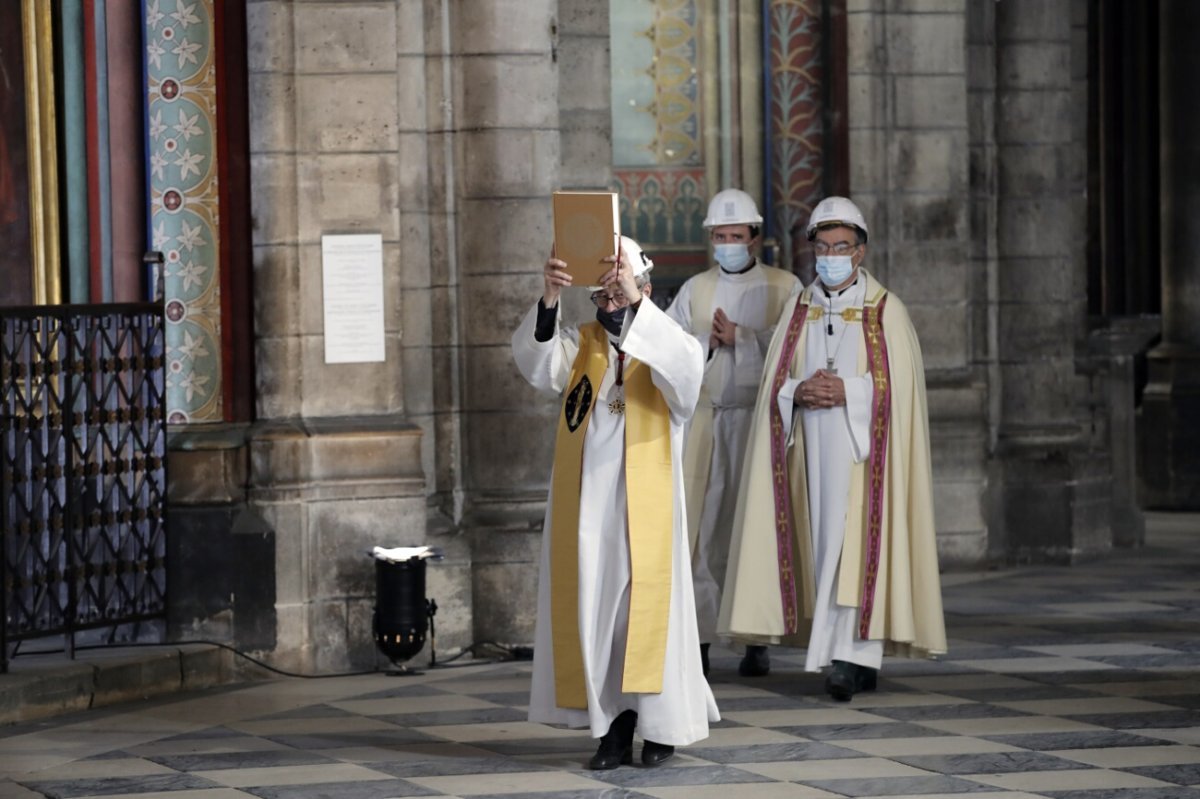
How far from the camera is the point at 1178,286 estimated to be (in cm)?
1744

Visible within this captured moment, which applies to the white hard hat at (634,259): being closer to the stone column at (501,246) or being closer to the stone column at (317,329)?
the stone column at (317,329)

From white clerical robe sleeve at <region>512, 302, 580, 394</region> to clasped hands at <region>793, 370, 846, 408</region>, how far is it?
1589 mm

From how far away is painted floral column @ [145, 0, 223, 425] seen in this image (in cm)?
1066

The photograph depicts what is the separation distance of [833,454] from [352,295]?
7.08 feet

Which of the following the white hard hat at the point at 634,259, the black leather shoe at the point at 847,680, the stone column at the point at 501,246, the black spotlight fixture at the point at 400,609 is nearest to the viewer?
the white hard hat at the point at 634,259

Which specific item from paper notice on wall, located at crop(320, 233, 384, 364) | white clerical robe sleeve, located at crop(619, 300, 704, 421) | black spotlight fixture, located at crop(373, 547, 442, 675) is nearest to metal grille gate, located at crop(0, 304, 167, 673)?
paper notice on wall, located at crop(320, 233, 384, 364)

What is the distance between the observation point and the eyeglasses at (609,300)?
26.6ft

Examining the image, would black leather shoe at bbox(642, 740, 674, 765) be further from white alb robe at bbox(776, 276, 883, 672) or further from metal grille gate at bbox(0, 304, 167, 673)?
metal grille gate at bbox(0, 304, 167, 673)

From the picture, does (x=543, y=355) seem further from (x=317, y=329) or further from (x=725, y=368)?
(x=317, y=329)

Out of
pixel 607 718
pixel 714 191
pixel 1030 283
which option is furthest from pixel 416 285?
pixel 1030 283

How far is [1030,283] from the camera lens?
14031 mm

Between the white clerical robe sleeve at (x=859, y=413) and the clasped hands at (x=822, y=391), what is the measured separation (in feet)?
0.11

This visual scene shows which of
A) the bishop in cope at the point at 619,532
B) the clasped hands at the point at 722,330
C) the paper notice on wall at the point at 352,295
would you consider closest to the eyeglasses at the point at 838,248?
the clasped hands at the point at 722,330

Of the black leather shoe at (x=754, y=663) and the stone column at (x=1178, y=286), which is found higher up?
the stone column at (x=1178, y=286)
